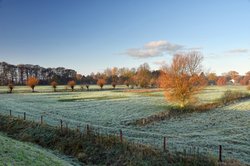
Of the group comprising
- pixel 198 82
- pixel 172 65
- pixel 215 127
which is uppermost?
pixel 172 65

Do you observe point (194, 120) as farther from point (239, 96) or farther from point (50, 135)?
point (239, 96)

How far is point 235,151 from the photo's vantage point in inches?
816

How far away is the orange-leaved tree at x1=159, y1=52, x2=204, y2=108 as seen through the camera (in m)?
51.6

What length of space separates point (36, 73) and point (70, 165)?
179m

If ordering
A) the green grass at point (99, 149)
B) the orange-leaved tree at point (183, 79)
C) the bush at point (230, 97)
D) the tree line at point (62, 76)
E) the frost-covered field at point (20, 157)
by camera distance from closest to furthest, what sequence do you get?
the frost-covered field at point (20, 157), the green grass at point (99, 149), the orange-leaved tree at point (183, 79), the bush at point (230, 97), the tree line at point (62, 76)

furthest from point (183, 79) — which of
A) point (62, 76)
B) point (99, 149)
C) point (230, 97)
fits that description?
point (62, 76)

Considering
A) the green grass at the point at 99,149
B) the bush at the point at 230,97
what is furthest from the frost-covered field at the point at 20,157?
the bush at the point at 230,97

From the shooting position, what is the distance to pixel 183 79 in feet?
170

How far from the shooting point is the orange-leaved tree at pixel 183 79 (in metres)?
51.6

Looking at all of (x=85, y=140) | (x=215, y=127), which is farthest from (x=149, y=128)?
(x=85, y=140)

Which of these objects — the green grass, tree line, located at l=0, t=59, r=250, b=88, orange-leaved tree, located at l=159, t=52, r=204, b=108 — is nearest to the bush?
orange-leaved tree, located at l=159, t=52, r=204, b=108

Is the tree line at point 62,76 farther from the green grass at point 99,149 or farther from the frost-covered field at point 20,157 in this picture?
the frost-covered field at point 20,157

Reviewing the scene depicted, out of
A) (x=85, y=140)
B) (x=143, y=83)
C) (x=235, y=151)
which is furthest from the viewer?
(x=143, y=83)

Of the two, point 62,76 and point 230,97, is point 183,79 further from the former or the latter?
point 62,76
